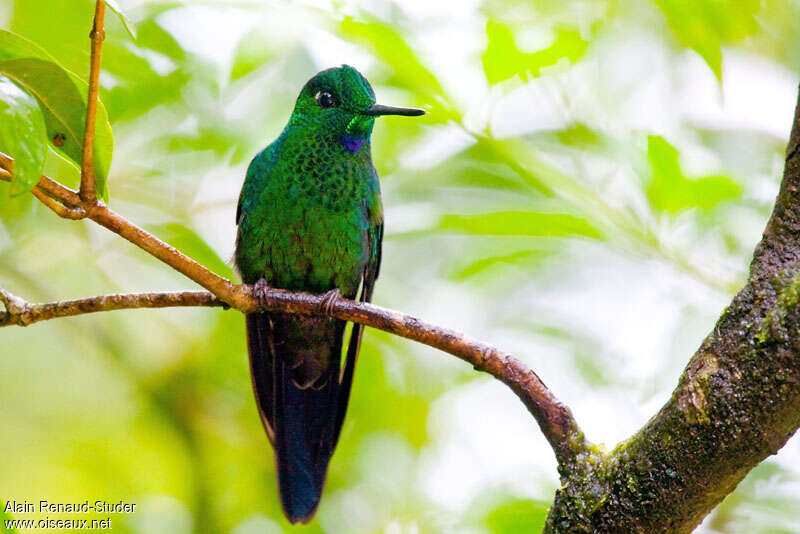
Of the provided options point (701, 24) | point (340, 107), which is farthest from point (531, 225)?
point (340, 107)

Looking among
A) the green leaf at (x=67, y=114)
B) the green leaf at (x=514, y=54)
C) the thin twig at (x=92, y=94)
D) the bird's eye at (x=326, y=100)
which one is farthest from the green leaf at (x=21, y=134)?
the bird's eye at (x=326, y=100)

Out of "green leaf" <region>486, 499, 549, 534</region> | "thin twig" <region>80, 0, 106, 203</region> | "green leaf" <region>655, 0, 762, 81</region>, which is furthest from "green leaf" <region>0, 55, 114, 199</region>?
"green leaf" <region>486, 499, 549, 534</region>

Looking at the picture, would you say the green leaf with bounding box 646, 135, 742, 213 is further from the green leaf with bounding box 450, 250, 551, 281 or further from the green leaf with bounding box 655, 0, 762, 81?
the green leaf with bounding box 450, 250, 551, 281

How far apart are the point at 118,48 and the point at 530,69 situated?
1501 millimetres

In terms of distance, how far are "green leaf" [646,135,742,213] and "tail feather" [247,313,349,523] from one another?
1.32m

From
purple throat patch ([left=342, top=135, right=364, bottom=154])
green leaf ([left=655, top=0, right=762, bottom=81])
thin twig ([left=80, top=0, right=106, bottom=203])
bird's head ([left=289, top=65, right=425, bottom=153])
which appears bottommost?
thin twig ([left=80, top=0, right=106, bottom=203])

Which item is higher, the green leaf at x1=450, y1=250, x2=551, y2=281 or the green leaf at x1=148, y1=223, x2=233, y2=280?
the green leaf at x1=148, y1=223, x2=233, y2=280

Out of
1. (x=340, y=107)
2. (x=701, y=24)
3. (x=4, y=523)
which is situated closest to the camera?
(x=4, y=523)

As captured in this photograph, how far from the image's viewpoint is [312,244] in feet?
9.81

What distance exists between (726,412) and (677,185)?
3.57 feet

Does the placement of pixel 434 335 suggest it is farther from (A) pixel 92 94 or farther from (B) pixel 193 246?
(B) pixel 193 246

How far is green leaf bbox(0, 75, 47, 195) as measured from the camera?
114cm

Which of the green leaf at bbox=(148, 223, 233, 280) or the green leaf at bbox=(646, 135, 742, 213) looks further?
the green leaf at bbox=(148, 223, 233, 280)

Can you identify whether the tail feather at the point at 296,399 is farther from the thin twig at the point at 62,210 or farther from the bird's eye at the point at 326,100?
the thin twig at the point at 62,210
